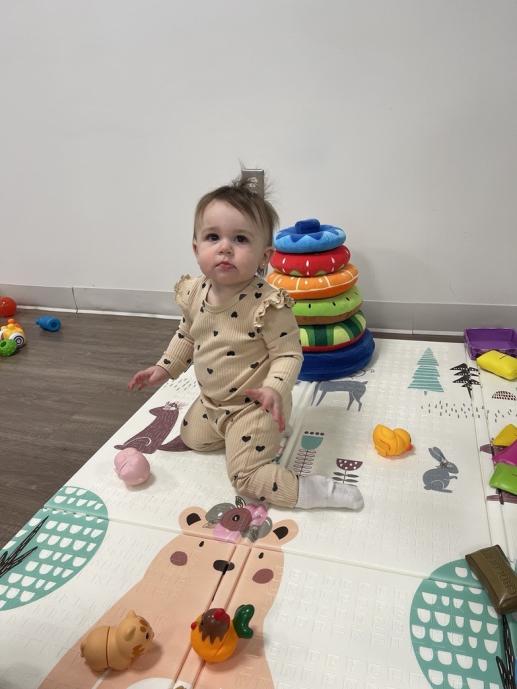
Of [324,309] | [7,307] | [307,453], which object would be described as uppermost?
[324,309]

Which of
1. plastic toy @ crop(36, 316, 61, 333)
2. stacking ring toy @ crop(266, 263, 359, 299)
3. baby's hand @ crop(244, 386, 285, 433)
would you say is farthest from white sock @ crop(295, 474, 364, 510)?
plastic toy @ crop(36, 316, 61, 333)

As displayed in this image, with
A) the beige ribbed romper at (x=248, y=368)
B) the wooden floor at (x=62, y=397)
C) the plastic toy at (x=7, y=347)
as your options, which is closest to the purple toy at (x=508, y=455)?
the beige ribbed romper at (x=248, y=368)

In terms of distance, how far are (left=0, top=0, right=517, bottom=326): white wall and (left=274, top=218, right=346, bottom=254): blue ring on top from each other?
0.30 meters

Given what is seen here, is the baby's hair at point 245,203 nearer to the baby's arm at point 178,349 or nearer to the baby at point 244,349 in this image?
the baby at point 244,349

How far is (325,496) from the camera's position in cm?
93

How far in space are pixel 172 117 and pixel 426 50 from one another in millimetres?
794

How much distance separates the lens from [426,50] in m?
1.42

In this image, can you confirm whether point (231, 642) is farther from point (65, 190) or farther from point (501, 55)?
point (65, 190)

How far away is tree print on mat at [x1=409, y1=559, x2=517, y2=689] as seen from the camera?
2.16 feet

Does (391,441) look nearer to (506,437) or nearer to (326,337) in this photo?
(506,437)

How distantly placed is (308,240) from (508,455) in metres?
0.69

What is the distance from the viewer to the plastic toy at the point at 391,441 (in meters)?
1.05

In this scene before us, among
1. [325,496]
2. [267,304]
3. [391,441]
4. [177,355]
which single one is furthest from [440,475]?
[177,355]

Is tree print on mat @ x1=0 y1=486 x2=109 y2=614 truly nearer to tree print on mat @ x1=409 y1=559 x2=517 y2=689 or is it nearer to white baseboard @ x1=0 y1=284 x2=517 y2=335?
tree print on mat @ x1=409 y1=559 x2=517 y2=689
